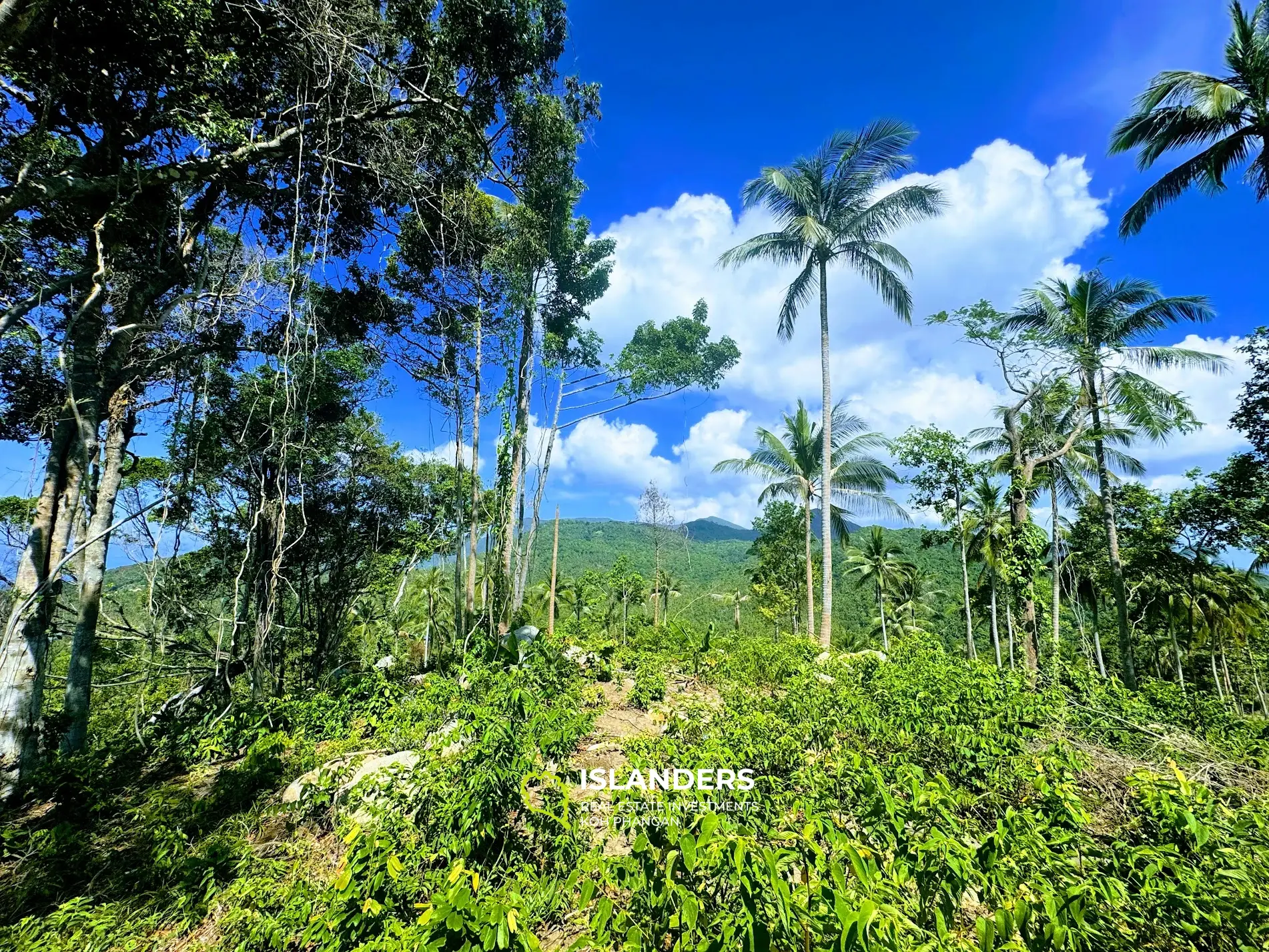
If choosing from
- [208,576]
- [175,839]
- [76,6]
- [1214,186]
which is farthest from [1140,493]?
[208,576]

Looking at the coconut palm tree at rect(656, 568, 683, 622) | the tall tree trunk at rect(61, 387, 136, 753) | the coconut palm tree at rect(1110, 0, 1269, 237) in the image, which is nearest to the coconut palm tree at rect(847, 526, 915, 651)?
the coconut palm tree at rect(656, 568, 683, 622)

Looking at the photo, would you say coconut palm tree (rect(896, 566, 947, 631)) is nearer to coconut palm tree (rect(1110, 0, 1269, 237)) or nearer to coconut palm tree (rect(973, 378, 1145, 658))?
coconut palm tree (rect(973, 378, 1145, 658))

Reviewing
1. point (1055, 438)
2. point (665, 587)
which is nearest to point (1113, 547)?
point (1055, 438)

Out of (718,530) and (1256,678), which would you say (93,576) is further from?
(718,530)

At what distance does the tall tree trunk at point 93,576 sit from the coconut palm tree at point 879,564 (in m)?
20.9

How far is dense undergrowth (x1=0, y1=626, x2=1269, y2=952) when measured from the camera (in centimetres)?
147

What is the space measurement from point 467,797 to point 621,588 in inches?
663

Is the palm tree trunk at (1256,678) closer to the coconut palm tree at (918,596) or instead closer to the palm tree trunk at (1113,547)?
the palm tree trunk at (1113,547)

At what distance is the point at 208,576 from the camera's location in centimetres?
757

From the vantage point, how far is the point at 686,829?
1867 millimetres

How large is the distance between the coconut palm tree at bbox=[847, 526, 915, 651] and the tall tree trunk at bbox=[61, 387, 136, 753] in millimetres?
20872

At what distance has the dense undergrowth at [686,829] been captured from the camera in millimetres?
1473

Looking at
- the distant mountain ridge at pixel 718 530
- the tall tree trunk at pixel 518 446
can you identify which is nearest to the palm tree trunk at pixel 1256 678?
the tall tree trunk at pixel 518 446

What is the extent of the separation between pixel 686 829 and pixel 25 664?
5417 millimetres
